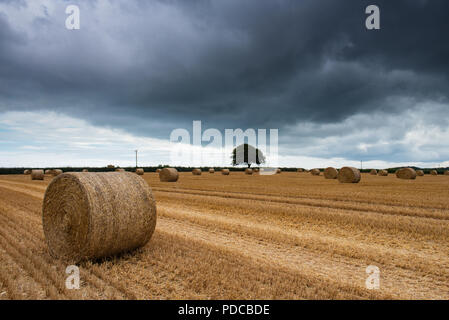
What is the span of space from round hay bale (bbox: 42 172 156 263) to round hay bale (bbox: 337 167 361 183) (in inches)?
944

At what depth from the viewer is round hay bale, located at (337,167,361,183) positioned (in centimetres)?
2664

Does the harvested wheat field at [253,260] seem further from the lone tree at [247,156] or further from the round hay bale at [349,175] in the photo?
the lone tree at [247,156]

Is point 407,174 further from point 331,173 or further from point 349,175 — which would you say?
point 349,175

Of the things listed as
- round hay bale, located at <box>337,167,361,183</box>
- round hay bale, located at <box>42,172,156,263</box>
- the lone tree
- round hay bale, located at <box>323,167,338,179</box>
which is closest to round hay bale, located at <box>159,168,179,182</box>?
round hay bale, located at <box>337,167,361,183</box>

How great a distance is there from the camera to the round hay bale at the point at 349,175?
87.4ft

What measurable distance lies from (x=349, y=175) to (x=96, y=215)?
25390 mm

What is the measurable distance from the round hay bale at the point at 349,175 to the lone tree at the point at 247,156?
71058mm

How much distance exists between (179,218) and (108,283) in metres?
5.59

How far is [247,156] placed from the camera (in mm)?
98812

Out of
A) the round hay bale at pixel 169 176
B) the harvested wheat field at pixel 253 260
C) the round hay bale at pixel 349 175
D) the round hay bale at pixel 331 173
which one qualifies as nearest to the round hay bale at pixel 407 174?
the round hay bale at pixel 331 173

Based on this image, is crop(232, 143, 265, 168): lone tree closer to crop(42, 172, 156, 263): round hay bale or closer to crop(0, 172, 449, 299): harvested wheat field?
crop(0, 172, 449, 299): harvested wheat field

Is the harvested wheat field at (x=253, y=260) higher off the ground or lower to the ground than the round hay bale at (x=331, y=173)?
lower
